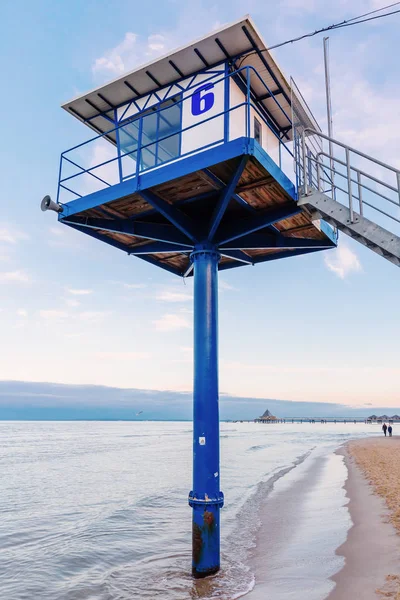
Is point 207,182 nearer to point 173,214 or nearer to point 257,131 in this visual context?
point 173,214

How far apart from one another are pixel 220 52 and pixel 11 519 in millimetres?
16823

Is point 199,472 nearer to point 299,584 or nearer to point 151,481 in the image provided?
point 299,584

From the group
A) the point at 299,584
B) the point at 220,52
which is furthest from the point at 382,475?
the point at 220,52

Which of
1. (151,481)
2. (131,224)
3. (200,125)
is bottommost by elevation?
(151,481)

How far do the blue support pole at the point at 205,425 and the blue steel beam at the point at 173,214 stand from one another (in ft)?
1.19

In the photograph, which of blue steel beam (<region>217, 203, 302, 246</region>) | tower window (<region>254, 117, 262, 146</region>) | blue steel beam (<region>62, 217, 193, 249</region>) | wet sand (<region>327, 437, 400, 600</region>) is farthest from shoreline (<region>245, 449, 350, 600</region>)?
tower window (<region>254, 117, 262, 146</region>)

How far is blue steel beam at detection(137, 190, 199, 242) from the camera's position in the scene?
782 cm

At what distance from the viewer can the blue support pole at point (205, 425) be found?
725cm

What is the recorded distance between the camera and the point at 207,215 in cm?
891

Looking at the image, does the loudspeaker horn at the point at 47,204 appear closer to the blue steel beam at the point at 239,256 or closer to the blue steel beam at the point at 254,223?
the blue steel beam at the point at 254,223

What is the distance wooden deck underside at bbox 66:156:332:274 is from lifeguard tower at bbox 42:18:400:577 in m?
0.02

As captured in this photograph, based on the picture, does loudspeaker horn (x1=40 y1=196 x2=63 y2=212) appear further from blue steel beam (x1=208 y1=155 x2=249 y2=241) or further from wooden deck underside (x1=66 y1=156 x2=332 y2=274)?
blue steel beam (x1=208 y1=155 x2=249 y2=241)

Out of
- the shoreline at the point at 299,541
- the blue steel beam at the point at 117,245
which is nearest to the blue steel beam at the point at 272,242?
the blue steel beam at the point at 117,245

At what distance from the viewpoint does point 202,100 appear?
8.55 meters
